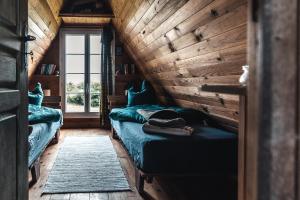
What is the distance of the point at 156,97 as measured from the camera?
5965 millimetres

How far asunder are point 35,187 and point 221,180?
1641 mm

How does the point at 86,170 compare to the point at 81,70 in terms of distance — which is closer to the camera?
the point at 86,170

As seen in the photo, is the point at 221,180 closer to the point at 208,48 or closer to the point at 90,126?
the point at 208,48

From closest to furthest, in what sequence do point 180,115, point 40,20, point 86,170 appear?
1. point 86,170
2. point 180,115
3. point 40,20

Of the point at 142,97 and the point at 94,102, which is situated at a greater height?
the point at 142,97

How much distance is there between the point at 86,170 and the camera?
3395mm

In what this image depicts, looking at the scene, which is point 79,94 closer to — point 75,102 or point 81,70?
point 75,102

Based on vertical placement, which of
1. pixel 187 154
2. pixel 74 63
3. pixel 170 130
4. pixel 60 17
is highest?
pixel 60 17

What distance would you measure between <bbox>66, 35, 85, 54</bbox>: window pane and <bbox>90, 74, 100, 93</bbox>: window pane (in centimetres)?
53

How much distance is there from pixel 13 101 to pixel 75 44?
548 centimetres

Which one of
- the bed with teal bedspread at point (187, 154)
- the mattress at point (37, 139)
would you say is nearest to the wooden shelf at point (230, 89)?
the bed with teal bedspread at point (187, 154)

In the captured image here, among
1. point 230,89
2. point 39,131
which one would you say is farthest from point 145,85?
point 230,89

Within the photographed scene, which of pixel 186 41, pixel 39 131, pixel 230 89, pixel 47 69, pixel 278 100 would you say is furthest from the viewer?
pixel 47 69

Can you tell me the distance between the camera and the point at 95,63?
666cm
